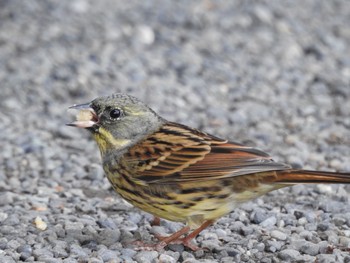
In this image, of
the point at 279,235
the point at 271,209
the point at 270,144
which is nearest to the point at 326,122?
the point at 270,144

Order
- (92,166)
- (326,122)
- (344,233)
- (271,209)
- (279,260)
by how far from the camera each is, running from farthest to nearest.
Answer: (326,122) → (92,166) → (271,209) → (344,233) → (279,260)

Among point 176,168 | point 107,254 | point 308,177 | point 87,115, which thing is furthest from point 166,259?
point 87,115

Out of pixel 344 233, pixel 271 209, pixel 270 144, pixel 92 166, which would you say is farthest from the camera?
pixel 270 144

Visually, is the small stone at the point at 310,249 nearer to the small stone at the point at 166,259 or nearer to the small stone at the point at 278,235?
the small stone at the point at 278,235

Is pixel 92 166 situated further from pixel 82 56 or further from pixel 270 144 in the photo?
pixel 82 56

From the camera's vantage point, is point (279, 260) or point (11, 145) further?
point (11, 145)

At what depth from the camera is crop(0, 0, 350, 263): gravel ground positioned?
6.80m

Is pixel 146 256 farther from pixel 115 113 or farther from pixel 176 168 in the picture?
pixel 115 113

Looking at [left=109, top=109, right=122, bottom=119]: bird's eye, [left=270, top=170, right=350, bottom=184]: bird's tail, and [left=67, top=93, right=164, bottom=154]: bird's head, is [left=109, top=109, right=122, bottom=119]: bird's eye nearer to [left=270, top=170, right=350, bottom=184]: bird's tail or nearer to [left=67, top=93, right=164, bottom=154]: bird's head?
[left=67, top=93, right=164, bottom=154]: bird's head

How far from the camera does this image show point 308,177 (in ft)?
20.4

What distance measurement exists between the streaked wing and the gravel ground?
0.57m

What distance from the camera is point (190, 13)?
42.8 feet

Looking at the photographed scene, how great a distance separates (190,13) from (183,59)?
1565 millimetres

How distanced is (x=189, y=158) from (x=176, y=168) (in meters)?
0.12
